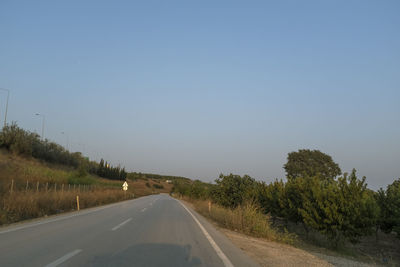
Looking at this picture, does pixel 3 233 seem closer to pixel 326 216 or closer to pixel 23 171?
pixel 326 216

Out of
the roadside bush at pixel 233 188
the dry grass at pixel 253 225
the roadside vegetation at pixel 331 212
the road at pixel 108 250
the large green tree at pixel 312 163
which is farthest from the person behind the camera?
the large green tree at pixel 312 163

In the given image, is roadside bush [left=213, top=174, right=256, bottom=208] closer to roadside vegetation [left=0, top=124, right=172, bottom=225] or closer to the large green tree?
roadside vegetation [left=0, top=124, right=172, bottom=225]

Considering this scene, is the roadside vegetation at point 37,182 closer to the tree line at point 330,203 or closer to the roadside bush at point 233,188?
the roadside bush at point 233,188

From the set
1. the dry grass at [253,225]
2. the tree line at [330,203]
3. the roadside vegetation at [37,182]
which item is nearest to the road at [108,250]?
the dry grass at [253,225]

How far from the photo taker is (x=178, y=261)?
6531 millimetres

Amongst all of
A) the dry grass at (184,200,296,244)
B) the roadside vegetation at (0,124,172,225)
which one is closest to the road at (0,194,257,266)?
the dry grass at (184,200,296,244)

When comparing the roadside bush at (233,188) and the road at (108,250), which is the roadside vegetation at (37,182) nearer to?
the road at (108,250)

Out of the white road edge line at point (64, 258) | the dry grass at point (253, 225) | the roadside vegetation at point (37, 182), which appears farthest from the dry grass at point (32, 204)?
the dry grass at point (253, 225)

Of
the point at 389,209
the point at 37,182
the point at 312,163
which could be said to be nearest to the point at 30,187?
the point at 37,182

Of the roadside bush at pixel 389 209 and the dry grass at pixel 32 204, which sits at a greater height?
the roadside bush at pixel 389 209

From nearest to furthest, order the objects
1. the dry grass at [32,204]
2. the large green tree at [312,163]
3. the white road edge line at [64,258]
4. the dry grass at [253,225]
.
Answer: the white road edge line at [64,258]
the dry grass at [253,225]
the dry grass at [32,204]
the large green tree at [312,163]

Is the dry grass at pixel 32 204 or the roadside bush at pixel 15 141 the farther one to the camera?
the roadside bush at pixel 15 141


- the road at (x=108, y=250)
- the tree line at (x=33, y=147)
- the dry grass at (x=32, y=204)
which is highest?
the tree line at (x=33, y=147)

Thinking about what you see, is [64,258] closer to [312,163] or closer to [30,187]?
[30,187]
